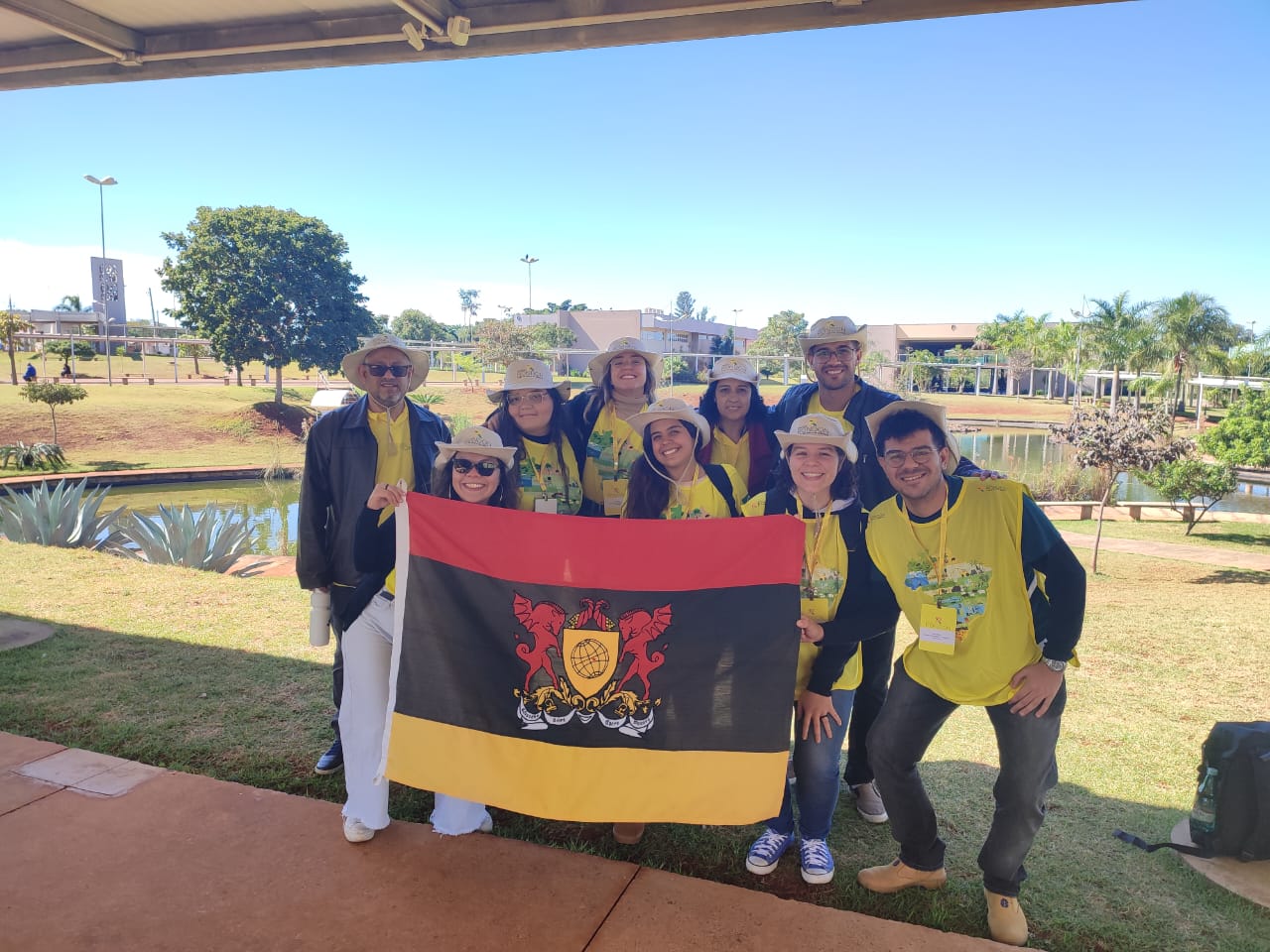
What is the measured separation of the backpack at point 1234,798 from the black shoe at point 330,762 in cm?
388

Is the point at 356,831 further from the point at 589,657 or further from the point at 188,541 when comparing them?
the point at 188,541

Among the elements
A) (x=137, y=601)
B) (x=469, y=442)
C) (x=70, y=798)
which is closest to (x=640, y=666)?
(x=469, y=442)

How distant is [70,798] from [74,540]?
25.3 feet

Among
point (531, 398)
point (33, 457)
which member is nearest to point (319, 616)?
point (531, 398)

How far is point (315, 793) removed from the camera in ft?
12.6

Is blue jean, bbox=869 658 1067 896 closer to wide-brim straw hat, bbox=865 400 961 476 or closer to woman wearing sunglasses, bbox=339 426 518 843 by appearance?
wide-brim straw hat, bbox=865 400 961 476

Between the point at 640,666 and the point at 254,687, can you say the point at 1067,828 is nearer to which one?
the point at 640,666

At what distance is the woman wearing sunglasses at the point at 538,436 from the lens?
395 centimetres

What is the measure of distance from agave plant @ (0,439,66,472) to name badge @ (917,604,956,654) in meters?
23.7

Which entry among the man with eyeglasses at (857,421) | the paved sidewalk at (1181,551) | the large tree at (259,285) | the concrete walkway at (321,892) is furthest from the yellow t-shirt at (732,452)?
the large tree at (259,285)

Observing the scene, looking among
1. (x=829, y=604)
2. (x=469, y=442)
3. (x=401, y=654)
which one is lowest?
(x=401, y=654)

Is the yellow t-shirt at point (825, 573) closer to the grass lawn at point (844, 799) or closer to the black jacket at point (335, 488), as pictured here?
the grass lawn at point (844, 799)

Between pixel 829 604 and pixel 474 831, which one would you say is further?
pixel 474 831

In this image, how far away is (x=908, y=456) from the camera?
2924 millimetres
